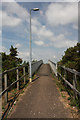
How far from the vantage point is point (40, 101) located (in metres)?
4.47

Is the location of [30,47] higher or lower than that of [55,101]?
higher

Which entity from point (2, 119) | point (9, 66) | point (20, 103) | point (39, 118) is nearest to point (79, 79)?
point (39, 118)

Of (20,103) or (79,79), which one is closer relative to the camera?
(79,79)

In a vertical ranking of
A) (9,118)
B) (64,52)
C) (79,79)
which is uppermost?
(64,52)

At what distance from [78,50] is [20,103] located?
9566 mm

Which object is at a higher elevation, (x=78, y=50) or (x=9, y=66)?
(x=78, y=50)

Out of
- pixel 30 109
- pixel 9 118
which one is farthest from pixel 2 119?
pixel 30 109

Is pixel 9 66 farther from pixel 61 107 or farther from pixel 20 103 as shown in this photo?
pixel 61 107

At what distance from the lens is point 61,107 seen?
390 centimetres

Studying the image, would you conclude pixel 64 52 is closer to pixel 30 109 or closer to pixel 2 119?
pixel 30 109

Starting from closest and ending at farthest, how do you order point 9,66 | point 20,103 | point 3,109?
1. point 3,109
2. point 20,103
3. point 9,66

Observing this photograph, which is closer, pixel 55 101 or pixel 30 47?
pixel 55 101

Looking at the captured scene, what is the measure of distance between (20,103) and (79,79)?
8.43 ft

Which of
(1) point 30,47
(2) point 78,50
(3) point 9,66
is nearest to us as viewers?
(3) point 9,66
